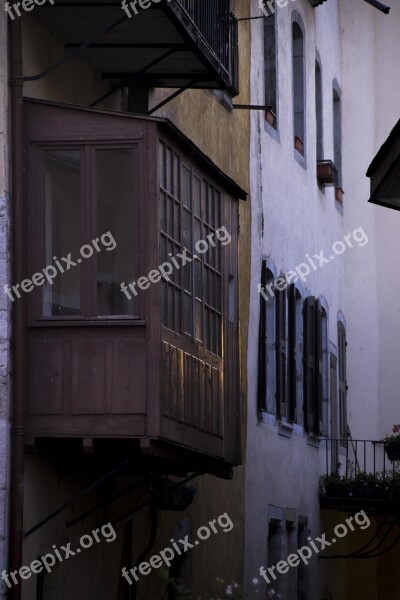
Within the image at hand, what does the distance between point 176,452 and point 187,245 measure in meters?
1.75

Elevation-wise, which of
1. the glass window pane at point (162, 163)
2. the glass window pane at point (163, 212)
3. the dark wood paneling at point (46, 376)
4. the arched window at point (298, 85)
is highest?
the arched window at point (298, 85)

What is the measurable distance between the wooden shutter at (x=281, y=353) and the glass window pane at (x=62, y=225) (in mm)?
8475

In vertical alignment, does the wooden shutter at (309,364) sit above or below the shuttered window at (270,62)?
below

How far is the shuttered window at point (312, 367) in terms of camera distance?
2233 centimetres

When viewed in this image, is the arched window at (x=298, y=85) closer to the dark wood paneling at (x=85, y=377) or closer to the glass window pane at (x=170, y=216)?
the glass window pane at (x=170, y=216)

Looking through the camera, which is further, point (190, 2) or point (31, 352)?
point (190, 2)

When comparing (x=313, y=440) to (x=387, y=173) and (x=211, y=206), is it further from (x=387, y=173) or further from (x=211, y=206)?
(x=387, y=173)

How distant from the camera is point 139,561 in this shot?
575 inches

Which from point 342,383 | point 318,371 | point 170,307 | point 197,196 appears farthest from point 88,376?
point 342,383

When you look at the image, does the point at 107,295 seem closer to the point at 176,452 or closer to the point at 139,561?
the point at 176,452

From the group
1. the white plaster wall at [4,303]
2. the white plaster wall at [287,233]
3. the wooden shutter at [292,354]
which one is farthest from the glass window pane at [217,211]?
the wooden shutter at [292,354]

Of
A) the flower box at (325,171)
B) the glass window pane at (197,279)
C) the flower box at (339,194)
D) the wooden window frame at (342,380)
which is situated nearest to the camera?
the glass window pane at (197,279)

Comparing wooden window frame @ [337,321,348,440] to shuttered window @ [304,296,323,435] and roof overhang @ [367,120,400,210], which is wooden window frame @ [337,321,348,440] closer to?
shuttered window @ [304,296,323,435]

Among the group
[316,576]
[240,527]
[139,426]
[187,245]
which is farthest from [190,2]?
[316,576]
